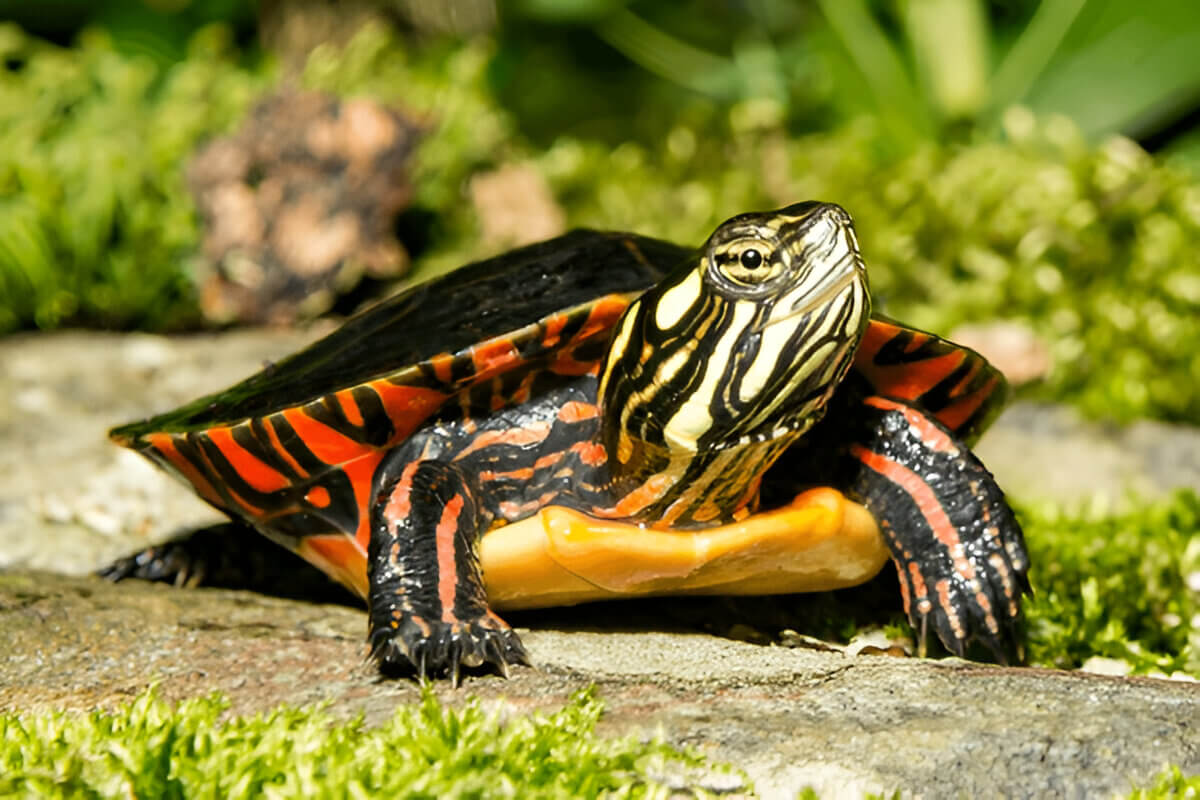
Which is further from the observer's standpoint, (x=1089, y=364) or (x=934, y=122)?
(x=934, y=122)

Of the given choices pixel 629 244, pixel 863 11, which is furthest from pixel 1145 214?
pixel 629 244

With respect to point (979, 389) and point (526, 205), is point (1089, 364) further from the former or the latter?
point (526, 205)

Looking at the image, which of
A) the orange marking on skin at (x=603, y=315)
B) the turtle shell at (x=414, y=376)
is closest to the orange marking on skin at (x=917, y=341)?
the turtle shell at (x=414, y=376)

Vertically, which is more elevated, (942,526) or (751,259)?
(751,259)

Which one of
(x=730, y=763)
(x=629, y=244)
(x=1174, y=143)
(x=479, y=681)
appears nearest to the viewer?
(x=730, y=763)

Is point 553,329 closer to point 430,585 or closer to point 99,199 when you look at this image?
point 430,585

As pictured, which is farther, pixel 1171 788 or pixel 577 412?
pixel 577 412

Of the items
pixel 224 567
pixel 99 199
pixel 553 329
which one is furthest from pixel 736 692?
pixel 99 199

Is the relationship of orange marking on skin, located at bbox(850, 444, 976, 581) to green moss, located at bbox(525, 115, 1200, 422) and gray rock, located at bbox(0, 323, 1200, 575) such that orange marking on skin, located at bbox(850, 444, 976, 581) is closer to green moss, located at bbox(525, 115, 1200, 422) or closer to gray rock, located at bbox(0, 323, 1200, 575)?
gray rock, located at bbox(0, 323, 1200, 575)
